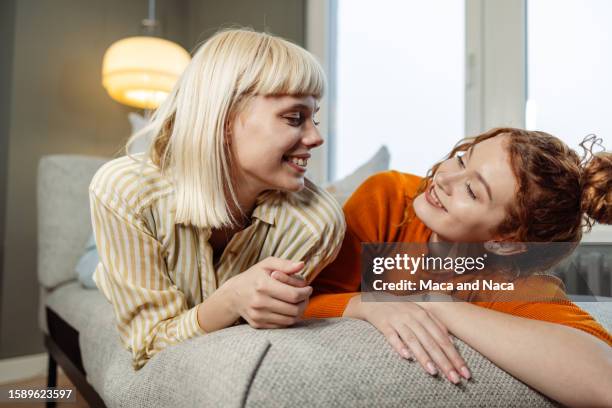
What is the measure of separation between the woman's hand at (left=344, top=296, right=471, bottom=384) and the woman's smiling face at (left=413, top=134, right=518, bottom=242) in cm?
28

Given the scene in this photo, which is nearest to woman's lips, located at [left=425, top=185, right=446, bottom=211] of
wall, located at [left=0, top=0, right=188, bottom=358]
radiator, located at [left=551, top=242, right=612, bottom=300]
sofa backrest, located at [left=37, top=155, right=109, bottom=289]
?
radiator, located at [left=551, top=242, right=612, bottom=300]

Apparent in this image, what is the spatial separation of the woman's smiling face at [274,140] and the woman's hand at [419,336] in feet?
0.95

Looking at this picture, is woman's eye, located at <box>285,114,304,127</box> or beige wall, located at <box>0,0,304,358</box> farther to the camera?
beige wall, located at <box>0,0,304,358</box>

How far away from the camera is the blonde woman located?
75 cm

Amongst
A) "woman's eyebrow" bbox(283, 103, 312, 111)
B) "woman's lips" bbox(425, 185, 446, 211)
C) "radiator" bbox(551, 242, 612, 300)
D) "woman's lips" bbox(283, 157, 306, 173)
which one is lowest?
"radiator" bbox(551, 242, 612, 300)

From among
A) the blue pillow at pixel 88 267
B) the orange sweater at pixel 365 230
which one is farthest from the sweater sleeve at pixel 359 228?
the blue pillow at pixel 88 267

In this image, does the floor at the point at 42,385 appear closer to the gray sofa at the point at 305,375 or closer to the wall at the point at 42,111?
the wall at the point at 42,111

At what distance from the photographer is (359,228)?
39.2 inches

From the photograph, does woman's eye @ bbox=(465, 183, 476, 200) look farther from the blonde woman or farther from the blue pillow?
the blue pillow

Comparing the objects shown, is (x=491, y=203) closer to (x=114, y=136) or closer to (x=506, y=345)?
(x=506, y=345)

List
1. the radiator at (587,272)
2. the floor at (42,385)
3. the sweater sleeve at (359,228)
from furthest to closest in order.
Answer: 1. the floor at (42,385)
2. the sweater sleeve at (359,228)
3. the radiator at (587,272)

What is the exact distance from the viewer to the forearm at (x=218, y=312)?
64 cm

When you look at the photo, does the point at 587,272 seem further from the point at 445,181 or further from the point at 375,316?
the point at 375,316

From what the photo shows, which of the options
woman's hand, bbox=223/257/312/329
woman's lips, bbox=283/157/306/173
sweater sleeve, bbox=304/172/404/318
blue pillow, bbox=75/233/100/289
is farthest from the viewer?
blue pillow, bbox=75/233/100/289
